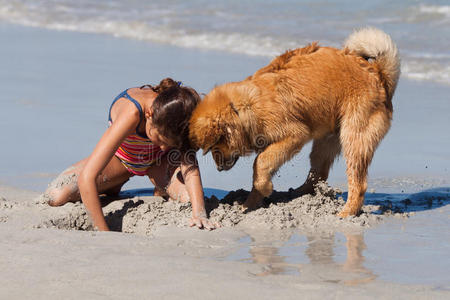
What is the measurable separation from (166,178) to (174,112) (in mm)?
1114

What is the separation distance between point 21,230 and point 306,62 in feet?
7.86

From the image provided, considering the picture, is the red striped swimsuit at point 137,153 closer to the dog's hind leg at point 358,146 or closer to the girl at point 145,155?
the girl at point 145,155

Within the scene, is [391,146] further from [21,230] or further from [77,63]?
A: [77,63]

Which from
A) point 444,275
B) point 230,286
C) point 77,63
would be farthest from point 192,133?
point 77,63

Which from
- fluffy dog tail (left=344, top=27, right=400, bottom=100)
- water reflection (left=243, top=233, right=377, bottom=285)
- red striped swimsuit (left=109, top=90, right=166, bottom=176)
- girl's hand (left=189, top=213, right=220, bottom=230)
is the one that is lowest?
water reflection (left=243, top=233, right=377, bottom=285)

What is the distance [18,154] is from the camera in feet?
21.7

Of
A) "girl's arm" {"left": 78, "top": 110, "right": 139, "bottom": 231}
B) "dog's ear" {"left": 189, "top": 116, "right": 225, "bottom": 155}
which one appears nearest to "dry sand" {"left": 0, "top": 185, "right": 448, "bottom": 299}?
"girl's arm" {"left": 78, "top": 110, "right": 139, "bottom": 231}

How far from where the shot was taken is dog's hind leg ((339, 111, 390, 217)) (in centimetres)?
505

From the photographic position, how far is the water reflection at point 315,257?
3.72m

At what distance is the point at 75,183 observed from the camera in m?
5.42

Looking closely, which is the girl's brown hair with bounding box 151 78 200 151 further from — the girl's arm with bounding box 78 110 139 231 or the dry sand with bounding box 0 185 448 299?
the dry sand with bounding box 0 185 448 299

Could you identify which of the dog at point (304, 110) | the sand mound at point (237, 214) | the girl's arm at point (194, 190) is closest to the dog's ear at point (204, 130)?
the dog at point (304, 110)

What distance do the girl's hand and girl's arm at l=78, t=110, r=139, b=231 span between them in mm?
633

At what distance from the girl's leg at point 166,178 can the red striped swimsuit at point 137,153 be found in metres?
0.08
